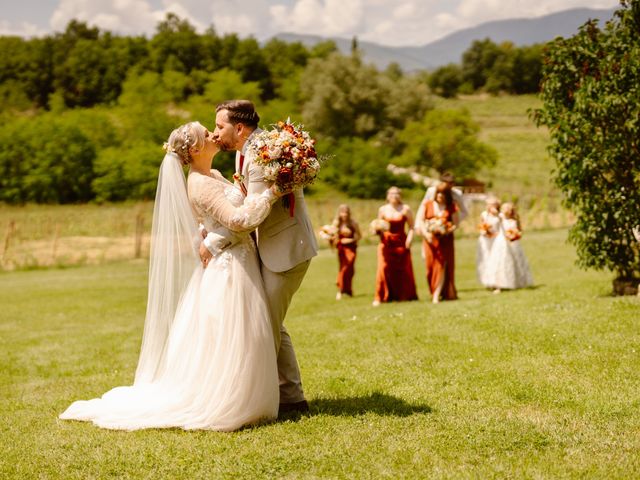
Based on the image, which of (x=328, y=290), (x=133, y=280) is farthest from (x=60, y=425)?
(x=133, y=280)

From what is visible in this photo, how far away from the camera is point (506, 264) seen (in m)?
18.8

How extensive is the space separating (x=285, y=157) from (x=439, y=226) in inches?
400

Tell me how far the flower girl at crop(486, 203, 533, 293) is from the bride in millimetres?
12583

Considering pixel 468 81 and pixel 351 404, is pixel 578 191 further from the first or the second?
pixel 468 81

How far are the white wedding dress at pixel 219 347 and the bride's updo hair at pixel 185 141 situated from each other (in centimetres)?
23

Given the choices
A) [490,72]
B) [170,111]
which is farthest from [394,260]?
[490,72]

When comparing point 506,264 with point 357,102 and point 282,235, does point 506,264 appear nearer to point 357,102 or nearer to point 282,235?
point 282,235

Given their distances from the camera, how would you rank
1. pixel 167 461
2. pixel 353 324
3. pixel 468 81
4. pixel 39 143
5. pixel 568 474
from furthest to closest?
pixel 468 81 < pixel 39 143 < pixel 353 324 < pixel 167 461 < pixel 568 474

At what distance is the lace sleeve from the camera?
6.54 metres

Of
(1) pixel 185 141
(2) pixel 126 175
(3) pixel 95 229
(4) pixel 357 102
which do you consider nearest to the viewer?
(1) pixel 185 141

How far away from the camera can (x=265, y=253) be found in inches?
269

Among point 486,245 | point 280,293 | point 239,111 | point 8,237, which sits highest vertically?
point 239,111

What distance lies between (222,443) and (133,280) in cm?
2165

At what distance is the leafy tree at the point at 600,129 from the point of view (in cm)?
1281
